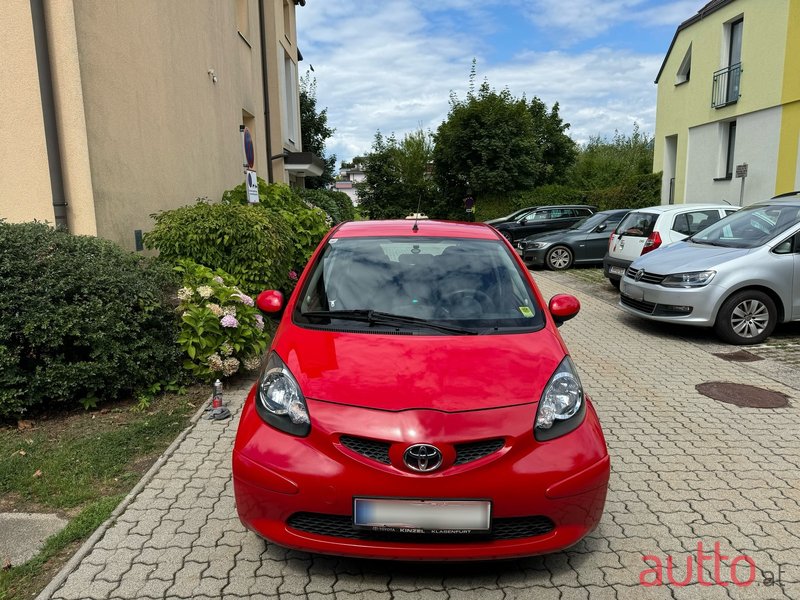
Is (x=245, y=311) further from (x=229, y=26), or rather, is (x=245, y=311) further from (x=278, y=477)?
(x=229, y=26)

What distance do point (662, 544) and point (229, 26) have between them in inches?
481

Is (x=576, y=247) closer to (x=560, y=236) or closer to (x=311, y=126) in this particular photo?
(x=560, y=236)

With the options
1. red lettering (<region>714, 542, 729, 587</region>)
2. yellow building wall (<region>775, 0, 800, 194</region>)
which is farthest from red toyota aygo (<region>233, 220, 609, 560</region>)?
yellow building wall (<region>775, 0, 800, 194</region>)

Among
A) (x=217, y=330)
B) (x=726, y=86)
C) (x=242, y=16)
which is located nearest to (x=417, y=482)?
(x=217, y=330)

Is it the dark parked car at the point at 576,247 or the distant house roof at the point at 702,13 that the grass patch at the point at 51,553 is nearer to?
the dark parked car at the point at 576,247

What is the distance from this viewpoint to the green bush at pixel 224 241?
6.56m

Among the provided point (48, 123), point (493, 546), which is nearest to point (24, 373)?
point (48, 123)

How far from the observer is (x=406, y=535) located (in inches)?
101

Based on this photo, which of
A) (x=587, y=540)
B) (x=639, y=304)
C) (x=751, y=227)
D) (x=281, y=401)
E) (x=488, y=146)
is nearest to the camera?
(x=281, y=401)

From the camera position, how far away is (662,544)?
3.16 metres

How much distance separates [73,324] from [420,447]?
10.7 ft

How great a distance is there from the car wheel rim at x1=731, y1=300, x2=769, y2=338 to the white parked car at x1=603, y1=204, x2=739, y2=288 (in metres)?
2.87

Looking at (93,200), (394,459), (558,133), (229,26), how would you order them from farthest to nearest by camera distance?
(558,133)
(229,26)
(93,200)
(394,459)

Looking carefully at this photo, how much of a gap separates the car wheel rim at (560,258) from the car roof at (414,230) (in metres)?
11.3
